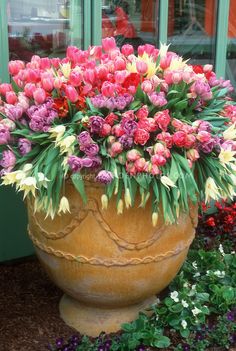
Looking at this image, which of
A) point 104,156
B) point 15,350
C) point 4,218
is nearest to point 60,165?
point 104,156

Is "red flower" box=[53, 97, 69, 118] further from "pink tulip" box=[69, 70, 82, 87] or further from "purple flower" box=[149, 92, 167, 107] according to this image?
"purple flower" box=[149, 92, 167, 107]

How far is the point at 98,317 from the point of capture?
2.60m

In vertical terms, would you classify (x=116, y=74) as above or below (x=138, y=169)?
above

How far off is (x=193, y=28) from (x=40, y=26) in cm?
126

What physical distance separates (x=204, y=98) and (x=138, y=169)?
479mm

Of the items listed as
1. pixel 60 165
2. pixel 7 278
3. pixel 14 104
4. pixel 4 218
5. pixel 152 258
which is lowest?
pixel 7 278

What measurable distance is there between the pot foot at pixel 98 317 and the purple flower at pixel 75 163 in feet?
2.93

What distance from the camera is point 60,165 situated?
2.09 m

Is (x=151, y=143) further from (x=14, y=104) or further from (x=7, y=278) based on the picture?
(x=7, y=278)

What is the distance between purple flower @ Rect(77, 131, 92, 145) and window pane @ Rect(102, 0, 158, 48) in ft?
4.93

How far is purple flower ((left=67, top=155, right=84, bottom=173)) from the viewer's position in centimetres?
198

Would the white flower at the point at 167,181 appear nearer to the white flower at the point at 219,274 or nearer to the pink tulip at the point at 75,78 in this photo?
the pink tulip at the point at 75,78

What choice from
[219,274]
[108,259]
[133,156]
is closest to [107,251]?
[108,259]

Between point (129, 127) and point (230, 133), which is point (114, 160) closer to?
point (129, 127)
